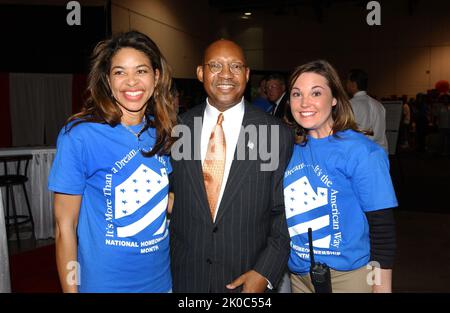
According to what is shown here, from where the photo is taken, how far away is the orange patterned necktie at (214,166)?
1635 millimetres

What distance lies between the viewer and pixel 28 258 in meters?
4.06

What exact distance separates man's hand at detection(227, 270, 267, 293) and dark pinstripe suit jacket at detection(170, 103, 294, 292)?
2 cm

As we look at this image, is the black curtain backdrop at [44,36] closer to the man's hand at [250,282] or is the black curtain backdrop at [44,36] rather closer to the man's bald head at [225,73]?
the man's bald head at [225,73]

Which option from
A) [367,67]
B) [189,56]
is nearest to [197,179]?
[189,56]

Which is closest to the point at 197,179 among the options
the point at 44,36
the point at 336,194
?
the point at 336,194

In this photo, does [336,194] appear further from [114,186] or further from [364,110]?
[364,110]

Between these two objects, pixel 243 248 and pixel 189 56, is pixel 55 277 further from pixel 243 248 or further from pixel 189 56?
pixel 189 56

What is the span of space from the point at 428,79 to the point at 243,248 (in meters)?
16.6

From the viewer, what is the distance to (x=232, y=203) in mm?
1592

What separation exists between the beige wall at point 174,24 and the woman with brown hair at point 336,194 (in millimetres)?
9146

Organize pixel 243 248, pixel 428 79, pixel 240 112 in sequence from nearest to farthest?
pixel 243 248
pixel 240 112
pixel 428 79

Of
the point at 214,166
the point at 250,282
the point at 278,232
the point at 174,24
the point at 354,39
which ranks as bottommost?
the point at 250,282

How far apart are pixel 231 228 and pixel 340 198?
1.49 ft

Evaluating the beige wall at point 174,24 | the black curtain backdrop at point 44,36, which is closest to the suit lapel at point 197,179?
the black curtain backdrop at point 44,36
